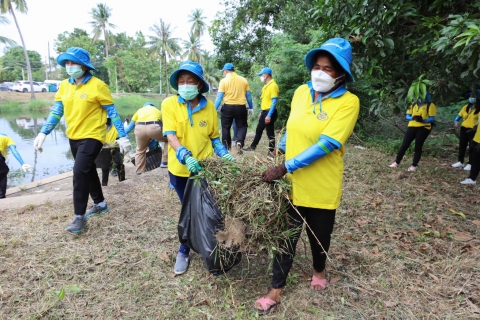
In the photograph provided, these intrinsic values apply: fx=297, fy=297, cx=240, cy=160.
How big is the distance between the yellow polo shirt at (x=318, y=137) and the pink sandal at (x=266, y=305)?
77 cm

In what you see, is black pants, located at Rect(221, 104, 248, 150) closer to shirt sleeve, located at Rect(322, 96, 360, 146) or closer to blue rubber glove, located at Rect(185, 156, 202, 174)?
blue rubber glove, located at Rect(185, 156, 202, 174)

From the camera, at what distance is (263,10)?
13062mm

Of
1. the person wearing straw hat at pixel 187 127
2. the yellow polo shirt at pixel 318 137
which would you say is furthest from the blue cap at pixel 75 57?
the yellow polo shirt at pixel 318 137

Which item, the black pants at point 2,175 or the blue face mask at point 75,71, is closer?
the blue face mask at point 75,71

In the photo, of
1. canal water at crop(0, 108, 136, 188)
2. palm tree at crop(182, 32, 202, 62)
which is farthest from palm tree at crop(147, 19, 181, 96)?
canal water at crop(0, 108, 136, 188)

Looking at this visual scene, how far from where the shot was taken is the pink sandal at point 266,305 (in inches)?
85.1

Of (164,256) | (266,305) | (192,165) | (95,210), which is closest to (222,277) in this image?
(266,305)

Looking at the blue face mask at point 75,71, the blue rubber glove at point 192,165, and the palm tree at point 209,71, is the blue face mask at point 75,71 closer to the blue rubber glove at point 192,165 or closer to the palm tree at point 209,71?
the blue rubber glove at point 192,165

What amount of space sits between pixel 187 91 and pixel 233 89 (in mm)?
3538

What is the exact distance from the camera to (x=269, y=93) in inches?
242

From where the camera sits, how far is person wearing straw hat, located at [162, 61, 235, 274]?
7.93 feet

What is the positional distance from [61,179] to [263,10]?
10668 millimetres

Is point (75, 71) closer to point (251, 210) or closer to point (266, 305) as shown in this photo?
point (251, 210)

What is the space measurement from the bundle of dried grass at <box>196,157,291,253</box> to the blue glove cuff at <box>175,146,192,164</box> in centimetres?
31
